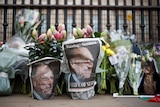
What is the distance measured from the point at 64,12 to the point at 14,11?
1.87ft

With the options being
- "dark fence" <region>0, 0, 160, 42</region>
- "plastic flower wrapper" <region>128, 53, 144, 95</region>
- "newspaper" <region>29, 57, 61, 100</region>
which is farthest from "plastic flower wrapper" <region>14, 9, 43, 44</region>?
"plastic flower wrapper" <region>128, 53, 144, 95</region>

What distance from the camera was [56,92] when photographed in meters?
1.92

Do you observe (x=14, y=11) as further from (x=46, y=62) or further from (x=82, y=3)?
(x=46, y=62)

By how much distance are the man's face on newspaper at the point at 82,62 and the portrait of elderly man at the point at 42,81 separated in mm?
205

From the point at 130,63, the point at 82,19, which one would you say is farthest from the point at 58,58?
the point at 82,19

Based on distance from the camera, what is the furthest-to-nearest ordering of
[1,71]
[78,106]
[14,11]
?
1. [14,11]
2. [1,71]
3. [78,106]

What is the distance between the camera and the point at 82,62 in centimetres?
171

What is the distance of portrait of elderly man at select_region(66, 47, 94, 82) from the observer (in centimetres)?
171

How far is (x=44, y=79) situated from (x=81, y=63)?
313 millimetres

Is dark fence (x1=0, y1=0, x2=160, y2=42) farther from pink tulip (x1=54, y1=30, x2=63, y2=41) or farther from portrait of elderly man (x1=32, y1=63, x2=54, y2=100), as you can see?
portrait of elderly man (x1=32, y1=63, x2=54, y2=100)

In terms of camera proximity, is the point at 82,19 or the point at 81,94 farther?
A: the point at 82,19

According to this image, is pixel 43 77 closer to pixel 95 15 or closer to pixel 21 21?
pixel 21 21

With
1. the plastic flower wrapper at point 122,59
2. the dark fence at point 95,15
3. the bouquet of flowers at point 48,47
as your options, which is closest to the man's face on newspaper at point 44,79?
the bouquet of flowers at point 48,47

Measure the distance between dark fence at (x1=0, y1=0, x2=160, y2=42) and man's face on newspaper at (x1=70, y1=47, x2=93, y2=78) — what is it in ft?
2.80
